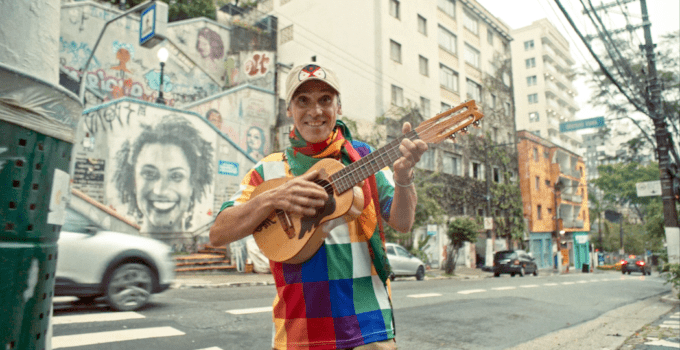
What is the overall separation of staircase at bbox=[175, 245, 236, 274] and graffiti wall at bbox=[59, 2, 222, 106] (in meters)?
8.70

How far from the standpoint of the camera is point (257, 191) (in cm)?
194

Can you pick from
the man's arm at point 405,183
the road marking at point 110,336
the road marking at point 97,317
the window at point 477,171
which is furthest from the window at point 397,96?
the man's arm at point 405,183

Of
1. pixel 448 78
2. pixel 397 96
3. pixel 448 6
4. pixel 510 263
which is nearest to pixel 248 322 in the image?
pixel 510 263

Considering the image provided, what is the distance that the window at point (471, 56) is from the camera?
33969mm

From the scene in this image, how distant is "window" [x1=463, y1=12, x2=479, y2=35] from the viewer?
1357 inches

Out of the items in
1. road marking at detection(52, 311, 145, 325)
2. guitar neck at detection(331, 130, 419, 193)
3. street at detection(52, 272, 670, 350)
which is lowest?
street at detection(52, 272, 670, 350)

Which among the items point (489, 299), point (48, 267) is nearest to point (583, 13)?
point (489, 299)

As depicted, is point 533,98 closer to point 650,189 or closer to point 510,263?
point 510,263

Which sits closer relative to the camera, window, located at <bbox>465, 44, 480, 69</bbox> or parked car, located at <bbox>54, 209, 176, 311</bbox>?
parked car, located at <bbox>54, 209, 176, 311</bbox>

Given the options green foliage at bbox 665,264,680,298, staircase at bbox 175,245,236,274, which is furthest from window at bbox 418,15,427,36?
green foliage at bbox 665,264,680,298

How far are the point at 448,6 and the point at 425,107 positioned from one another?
8773 millimetres

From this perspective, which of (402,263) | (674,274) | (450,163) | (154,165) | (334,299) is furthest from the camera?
(450,163)

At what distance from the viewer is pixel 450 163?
30.8 m

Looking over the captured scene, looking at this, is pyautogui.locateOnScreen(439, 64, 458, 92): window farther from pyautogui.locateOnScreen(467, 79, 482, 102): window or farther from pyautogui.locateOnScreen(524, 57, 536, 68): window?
pyautogui.locateOnScreen(524, 57, 536, 68): window
